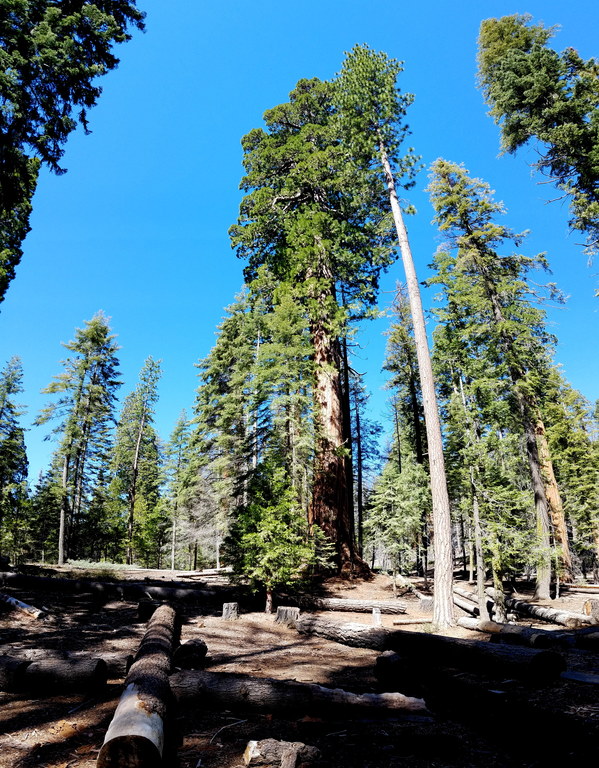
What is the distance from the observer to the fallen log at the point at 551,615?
10.9 metres

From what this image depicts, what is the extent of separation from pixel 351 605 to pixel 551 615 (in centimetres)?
599

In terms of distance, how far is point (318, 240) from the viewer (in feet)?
56.1

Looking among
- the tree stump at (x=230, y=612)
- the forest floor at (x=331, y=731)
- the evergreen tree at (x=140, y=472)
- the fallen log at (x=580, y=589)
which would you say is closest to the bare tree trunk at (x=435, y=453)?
the forest floor at (x=331, y=731)

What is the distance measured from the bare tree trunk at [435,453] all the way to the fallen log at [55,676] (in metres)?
7.28

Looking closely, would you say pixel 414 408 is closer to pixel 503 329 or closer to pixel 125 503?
pixel 503 329

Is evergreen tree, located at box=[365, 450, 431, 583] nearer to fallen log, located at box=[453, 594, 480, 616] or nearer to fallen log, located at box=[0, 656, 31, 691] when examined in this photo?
fallen log, located at box=[453, 594, 480, 616]

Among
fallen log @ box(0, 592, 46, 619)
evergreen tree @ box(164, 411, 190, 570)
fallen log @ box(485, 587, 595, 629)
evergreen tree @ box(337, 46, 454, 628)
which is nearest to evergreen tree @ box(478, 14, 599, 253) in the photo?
evergreen tree @ box(337, 46, 454, 628)

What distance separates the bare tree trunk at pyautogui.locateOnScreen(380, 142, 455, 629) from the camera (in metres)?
9.05

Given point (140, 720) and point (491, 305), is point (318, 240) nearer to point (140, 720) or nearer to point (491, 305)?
point (491, 305)

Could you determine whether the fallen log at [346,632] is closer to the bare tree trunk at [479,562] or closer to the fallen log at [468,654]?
the fallen log at [468,654]

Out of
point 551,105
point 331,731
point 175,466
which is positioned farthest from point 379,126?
point 175,466

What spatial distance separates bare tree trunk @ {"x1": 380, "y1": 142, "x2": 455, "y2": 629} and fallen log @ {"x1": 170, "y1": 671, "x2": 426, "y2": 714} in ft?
18.4

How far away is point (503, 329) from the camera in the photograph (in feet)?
55.6

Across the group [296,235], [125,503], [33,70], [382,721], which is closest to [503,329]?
[296,235]
